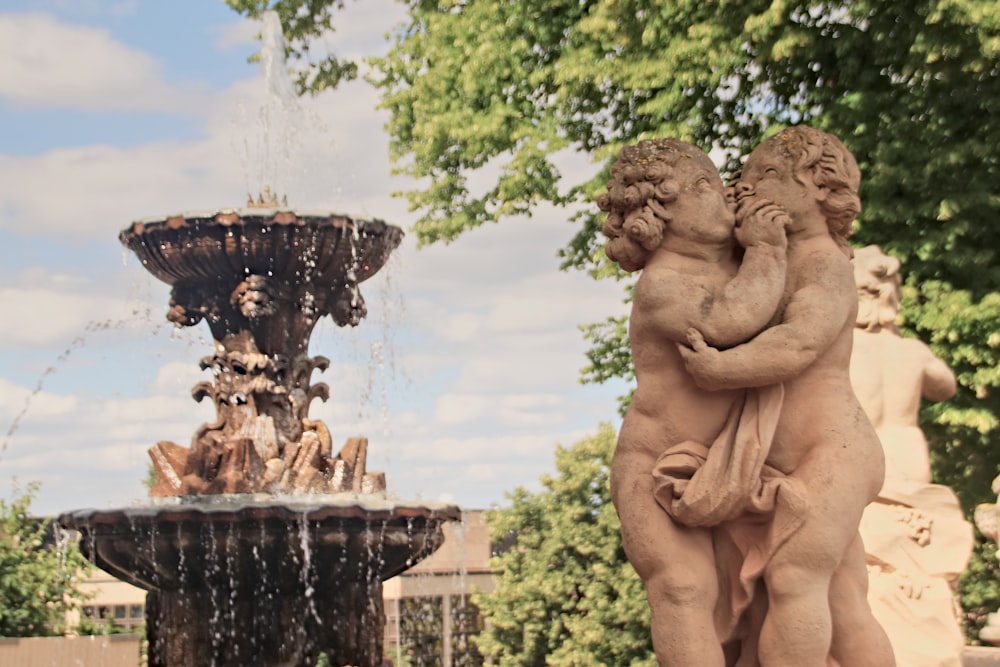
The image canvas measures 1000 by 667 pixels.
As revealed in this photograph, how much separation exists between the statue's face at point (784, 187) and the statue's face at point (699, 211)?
14 cm

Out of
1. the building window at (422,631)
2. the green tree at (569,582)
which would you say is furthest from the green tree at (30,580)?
the building window at (422,631)

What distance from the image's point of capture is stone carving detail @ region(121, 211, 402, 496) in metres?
11.5

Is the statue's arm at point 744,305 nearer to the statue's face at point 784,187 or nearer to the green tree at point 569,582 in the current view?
the statue's face at point 784,187

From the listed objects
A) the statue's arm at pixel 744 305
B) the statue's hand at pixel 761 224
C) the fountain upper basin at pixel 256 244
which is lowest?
the statue's arm at pixel 744 305

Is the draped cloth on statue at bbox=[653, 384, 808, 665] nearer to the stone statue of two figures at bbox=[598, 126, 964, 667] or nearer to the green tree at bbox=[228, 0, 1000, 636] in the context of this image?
the stone statue of two figures at bbox=[598, 126, 964, 667]

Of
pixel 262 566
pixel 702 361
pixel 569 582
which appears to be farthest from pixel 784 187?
pixel 569 582

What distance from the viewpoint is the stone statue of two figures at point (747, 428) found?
5.05 meters

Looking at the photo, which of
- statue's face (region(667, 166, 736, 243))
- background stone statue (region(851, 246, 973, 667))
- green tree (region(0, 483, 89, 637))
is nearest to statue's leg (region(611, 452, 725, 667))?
statue's face (region(667, 166, 736, 243))

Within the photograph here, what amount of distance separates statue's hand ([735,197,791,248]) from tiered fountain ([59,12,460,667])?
17.2 ft

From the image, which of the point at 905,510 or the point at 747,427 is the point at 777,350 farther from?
the point at 905,510

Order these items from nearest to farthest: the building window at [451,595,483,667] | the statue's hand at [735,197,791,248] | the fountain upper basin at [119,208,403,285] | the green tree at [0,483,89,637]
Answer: the statue's hand at [735,197,791,248] → the fountain upper basin at [119,208,403,285] → the green tree at [0,483,89,637] → the building window at [451,595,483,667]

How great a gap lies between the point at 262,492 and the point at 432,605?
52.4ft

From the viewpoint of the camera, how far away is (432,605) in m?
27.0

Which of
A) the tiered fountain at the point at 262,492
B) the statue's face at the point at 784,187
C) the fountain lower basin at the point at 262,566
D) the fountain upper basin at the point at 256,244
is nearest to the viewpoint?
the statue's face at the point at 784,187
